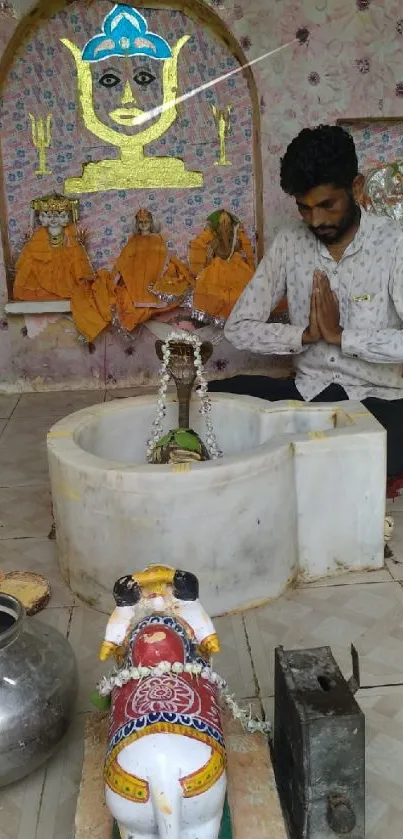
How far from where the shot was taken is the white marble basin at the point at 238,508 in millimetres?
2227

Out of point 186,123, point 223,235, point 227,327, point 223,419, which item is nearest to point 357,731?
point 223,419

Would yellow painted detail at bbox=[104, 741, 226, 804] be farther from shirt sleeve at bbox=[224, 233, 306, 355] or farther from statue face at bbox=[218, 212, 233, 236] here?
statue face at bbox=[218, 212, 233, 236]

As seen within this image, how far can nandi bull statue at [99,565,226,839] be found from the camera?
4.10ft

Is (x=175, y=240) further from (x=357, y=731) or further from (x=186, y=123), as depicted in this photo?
(x=357, y=731)

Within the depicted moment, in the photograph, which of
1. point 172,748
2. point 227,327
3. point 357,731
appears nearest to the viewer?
point 172,748

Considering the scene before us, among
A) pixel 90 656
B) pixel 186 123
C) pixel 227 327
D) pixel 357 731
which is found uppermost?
pixel 186 123

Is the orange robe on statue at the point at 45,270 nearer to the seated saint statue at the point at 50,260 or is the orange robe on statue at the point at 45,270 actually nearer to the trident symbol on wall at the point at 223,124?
the seated saint statue at the point at 50,260

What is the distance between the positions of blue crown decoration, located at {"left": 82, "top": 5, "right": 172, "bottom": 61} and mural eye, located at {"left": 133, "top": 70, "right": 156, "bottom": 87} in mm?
103

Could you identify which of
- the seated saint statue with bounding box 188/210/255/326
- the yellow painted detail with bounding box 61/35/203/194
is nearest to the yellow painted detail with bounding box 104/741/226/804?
the seated saint statue with bounding box 188/210/255/326

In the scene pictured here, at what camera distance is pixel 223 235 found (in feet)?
15.5

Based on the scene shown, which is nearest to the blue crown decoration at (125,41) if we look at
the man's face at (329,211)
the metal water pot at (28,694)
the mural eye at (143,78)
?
the mural eye at (143,78)

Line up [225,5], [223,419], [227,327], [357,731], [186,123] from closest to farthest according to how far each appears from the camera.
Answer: [357,731], [223,419], [227,327], [225,5], [186,123]

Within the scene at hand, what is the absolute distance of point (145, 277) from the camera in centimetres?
472

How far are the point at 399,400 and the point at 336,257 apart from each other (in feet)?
1.99
